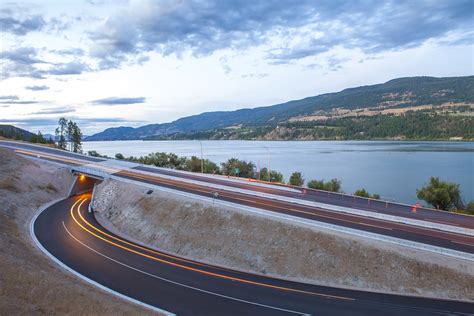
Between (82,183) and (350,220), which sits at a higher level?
(82,183)

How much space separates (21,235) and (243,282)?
2116 centimetres

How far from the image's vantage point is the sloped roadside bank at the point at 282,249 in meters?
23.5

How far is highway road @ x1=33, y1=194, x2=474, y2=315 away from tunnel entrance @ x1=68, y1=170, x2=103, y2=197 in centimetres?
2372

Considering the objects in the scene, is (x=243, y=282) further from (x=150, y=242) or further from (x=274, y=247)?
(x=150, y=242)

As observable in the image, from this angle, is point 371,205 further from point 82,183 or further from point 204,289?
point 82,183

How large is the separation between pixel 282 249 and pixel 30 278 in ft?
57.0

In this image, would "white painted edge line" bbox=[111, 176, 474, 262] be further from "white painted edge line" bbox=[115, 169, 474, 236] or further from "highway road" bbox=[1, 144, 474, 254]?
"white painted edge line" bbox=[115, 169, 474, 236]

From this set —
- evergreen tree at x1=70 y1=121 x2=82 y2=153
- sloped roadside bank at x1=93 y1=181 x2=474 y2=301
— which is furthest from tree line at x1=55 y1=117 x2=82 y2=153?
sloped roadside bank at x1=93 y1=181 x2=474 y2=301

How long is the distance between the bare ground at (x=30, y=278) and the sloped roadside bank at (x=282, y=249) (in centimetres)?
947

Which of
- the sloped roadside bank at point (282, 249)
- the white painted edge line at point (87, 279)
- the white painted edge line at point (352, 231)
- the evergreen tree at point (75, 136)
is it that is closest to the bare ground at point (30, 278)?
the white painted edge line at point (87, 279)

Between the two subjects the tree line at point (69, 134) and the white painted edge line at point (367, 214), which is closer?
the white painted edge line at point (367, 214)

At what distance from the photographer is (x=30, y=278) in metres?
18.1

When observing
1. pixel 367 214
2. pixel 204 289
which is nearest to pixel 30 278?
pixel 204 289

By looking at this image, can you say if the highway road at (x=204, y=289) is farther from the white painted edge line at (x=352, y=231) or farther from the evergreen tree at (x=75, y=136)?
the evergreen tree at (x=75, y=136)
